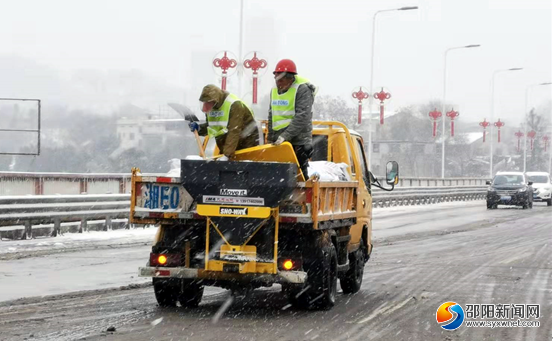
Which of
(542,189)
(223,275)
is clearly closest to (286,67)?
(223,275)

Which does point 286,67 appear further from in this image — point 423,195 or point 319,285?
point 423,195

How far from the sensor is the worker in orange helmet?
Result: 995cm

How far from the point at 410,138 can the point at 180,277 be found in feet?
382

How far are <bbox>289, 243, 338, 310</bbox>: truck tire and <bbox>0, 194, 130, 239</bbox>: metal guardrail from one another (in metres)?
9.50

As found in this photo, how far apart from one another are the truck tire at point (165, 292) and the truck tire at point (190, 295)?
74 mm

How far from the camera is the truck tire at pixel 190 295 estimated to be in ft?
32.9

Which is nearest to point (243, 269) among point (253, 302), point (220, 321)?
point (220, 321)

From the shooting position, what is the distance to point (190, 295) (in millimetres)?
10109

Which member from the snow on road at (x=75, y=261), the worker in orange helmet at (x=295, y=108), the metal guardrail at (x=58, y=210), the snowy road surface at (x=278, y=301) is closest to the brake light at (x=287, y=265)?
the snowy road surface at (x=278, y=301)

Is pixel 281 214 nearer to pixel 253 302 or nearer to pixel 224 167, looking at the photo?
pixel 224 167

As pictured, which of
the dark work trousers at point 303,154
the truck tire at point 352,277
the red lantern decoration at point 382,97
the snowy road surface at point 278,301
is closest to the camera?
the snowy road surface at point 278,301

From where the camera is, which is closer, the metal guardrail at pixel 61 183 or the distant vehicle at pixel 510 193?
the metal guardrail at pixel 61 183

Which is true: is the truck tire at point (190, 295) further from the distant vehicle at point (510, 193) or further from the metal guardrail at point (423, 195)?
the distant vehicle at point (510, 193)

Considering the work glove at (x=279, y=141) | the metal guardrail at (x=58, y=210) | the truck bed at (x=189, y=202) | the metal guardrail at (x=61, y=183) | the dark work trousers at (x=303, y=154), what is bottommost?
the metal guardrail at (x=58, y=210)
